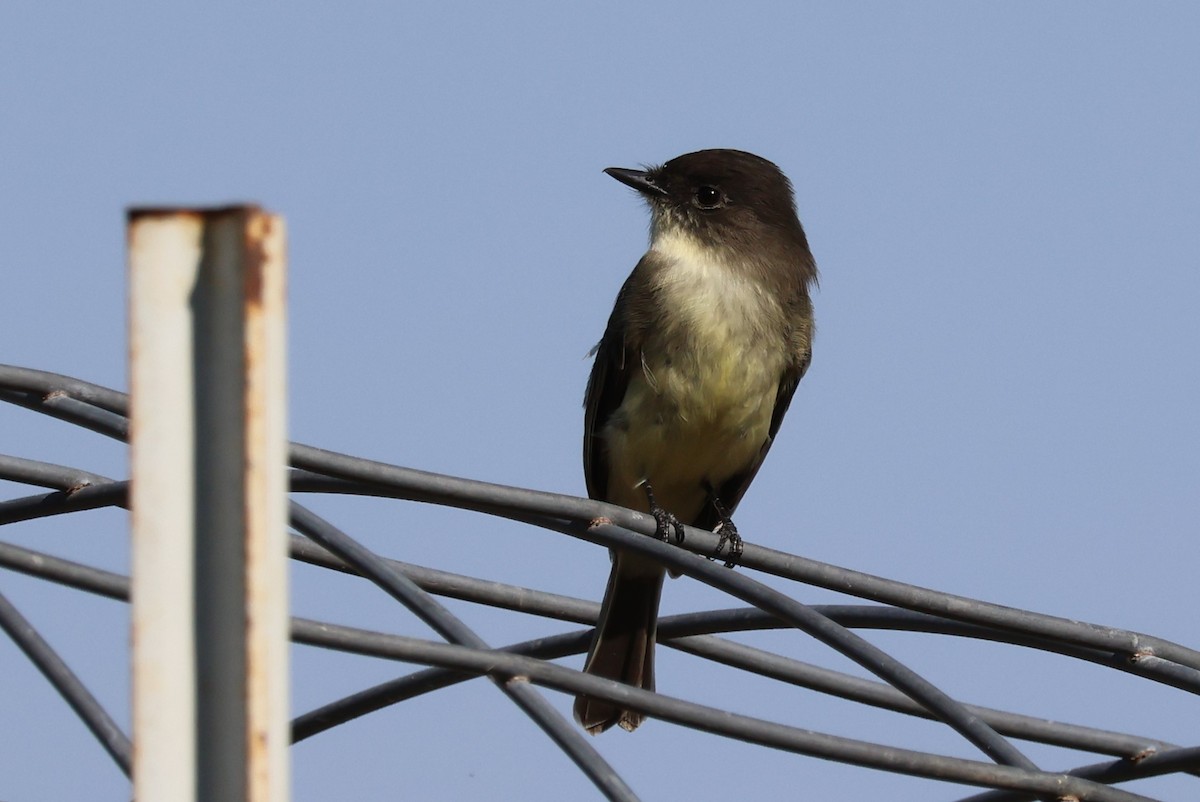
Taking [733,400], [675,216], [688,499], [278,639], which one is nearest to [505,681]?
[278,639]

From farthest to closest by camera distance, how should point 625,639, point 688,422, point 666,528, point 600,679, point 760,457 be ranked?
1. point 760,457
2. point 688,422
3. point 625,639
4. point 666,528
5. point 600,679

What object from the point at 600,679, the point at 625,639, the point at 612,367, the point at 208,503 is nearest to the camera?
the point at 208,503

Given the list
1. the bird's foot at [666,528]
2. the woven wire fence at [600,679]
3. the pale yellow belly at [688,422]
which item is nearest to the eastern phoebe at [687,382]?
the pale yellow belly at [688,422]

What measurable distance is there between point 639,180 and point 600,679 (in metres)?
4.85

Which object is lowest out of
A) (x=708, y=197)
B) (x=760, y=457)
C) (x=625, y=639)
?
(x=625, y=639)

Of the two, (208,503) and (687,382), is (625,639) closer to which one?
(687,382)

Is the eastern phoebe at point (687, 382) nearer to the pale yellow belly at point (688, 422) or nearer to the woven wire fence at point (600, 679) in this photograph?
the pale yellow belly at point (688, 422)

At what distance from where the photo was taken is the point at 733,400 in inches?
263

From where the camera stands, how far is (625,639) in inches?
258

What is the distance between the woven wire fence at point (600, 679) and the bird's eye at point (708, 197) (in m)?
3.62

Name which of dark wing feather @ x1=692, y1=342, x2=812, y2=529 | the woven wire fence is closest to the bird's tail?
dark wing feather @ x1=692, y1=342, x2=812, y2=529

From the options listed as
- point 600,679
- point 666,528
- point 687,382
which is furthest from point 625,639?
point 600,679

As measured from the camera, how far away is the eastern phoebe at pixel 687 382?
6.64 m

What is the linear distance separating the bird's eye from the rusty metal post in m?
6.17
